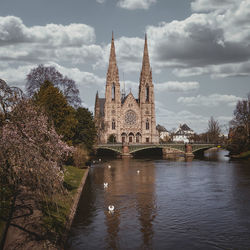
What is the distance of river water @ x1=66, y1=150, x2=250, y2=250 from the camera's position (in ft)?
59.1

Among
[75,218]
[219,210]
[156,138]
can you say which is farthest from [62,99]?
[156,138]

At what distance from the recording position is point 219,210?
24891 millimetres

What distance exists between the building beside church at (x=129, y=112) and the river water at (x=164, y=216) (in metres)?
78.6

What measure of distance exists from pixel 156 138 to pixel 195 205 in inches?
3582

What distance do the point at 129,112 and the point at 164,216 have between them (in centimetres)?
9610

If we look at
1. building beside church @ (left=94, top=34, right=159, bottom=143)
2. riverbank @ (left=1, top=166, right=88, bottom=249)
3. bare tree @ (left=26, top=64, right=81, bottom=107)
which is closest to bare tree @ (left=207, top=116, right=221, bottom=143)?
building beside church @ (left=94, top=34, right=159, bottom=143)

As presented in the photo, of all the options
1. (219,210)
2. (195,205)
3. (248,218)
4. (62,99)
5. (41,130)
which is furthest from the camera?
(62,99)

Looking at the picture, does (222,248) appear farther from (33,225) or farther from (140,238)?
(33,225)

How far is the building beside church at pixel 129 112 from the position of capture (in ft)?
382

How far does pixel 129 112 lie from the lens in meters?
119

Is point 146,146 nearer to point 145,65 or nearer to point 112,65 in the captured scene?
point 112,65

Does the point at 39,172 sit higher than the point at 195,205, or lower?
higher

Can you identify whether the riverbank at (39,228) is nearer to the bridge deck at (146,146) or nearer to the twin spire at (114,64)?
the bridge deck at (146,146)

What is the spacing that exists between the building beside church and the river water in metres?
78.6
